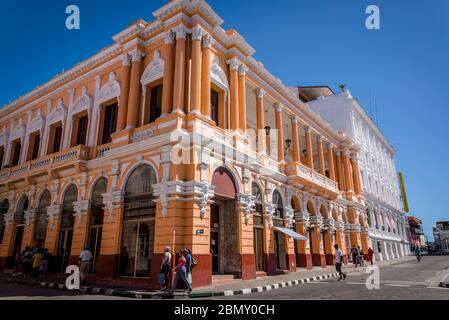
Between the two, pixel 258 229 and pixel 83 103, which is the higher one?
pixel 83 103

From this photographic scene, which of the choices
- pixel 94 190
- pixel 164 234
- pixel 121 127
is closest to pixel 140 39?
pixel 121 127

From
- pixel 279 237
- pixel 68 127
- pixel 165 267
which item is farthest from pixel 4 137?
pixel 279 237

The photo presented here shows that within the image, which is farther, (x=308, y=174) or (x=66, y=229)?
(x=308, y=174)

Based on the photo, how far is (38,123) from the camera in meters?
20.7

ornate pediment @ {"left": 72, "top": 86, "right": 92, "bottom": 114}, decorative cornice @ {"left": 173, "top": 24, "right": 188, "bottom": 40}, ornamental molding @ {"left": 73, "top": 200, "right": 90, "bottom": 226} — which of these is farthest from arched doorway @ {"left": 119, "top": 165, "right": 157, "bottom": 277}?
ornate pediment @ {"left": 72, "top": 86, "right": 92, "bottom": 114}

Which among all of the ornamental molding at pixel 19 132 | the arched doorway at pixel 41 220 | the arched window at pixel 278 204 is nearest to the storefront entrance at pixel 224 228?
the arched window at pixel 278 204

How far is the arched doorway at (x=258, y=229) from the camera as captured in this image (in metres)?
15.3

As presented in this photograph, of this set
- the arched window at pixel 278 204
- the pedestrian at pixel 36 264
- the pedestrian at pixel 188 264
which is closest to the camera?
the pedestrian at pixel 188 264

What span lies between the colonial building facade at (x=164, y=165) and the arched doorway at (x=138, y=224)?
1.9 inches

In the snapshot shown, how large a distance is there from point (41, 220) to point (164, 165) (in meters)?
10.5

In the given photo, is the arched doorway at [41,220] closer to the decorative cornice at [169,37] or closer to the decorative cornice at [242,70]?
the decorative cornice at [169,37]

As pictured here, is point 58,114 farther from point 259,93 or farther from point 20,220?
point 259,93

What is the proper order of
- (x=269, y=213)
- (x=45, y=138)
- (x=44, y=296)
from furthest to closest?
(x=45, y=138) → (x=269, y=213) → (x=44, y=296)
